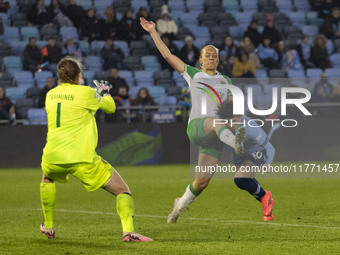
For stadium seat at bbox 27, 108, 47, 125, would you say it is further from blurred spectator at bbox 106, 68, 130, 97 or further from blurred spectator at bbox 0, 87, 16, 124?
blurred spectator at bbox 106, 68, 130, 97

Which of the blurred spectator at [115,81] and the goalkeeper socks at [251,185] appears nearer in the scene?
the goalkeeper socks at [251,185]

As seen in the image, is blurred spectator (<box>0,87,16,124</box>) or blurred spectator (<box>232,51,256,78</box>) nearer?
blurred spectator (<box>0,87,16,124</box>)

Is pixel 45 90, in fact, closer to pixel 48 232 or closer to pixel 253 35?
pixel 253 35

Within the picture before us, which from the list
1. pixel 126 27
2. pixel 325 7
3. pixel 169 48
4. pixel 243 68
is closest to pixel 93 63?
pixel 126 27

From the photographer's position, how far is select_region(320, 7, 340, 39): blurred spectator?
26.1 m

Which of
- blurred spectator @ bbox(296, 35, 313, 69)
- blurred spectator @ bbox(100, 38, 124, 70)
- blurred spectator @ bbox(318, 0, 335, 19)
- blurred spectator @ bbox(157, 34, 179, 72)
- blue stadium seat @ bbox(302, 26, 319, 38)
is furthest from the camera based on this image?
blurred spectator @ bbox(318, 0, 335, 19)

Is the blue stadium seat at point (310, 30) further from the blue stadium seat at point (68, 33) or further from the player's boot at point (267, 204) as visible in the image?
the player's boot at point (267, 204)

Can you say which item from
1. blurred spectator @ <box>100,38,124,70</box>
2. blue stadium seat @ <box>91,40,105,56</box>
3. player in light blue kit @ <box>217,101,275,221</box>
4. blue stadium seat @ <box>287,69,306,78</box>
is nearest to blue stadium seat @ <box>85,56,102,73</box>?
blurred spectator @ <box>100,38,124,70</box>

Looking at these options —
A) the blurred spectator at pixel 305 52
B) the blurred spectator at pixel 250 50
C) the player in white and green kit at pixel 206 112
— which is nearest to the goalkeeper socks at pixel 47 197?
the player in white and green kit at pixel 206 112

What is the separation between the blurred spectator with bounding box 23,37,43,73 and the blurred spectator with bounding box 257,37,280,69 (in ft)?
21.3

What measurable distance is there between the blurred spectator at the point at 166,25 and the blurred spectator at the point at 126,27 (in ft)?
2.65

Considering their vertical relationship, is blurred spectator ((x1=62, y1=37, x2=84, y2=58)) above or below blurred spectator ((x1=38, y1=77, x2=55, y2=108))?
above

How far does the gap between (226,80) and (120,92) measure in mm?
11264

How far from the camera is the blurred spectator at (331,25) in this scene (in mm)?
26141
